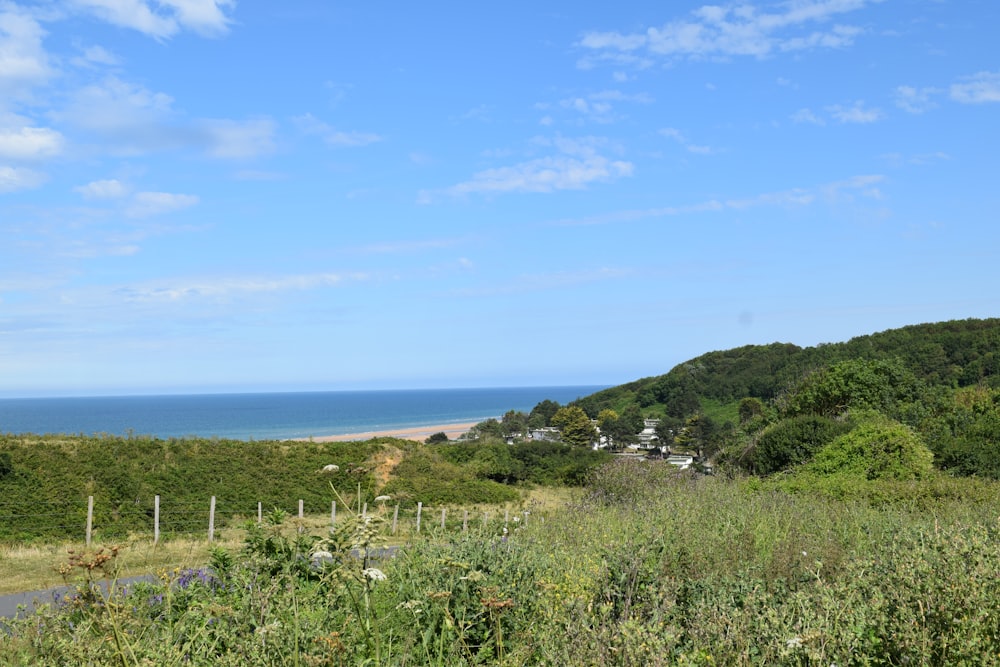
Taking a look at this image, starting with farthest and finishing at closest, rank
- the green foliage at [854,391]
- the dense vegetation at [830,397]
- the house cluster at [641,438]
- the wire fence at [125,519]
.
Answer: the house cluster at [641,438]
the green foliage at [854,391]
the dense vegetation at [830,397]
the wire fence at [125,519]

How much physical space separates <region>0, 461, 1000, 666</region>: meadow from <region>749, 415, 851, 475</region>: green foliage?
40.9 ft

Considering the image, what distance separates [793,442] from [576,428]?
34.4 m

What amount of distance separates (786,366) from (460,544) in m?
58.8

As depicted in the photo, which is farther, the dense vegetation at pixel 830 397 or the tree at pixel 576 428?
the tree at pixel 576 428

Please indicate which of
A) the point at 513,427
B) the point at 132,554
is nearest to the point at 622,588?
the point at 132,554

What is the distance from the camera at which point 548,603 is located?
4.32 metres

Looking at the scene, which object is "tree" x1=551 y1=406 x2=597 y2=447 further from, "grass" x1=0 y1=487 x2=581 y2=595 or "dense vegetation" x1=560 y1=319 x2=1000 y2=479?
"grass" x1=0 y1=487 x2=581 y2=595

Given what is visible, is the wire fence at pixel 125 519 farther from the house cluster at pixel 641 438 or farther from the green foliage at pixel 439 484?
the house cluster at pixel 641 438

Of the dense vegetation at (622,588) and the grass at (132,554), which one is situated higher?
the dense vegetation at (622,588)

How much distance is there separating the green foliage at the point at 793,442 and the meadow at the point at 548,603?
12.5 m

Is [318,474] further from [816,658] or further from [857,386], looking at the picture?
[816,658]

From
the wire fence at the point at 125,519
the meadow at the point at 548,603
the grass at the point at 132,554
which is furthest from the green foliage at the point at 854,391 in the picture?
the meadow at the point at 548,603

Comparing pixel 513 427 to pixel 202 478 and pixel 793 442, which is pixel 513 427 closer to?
pixel 202 478

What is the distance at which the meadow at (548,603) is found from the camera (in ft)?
10.9
